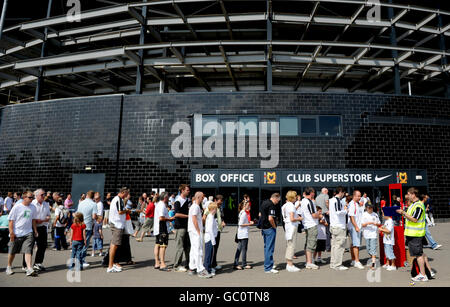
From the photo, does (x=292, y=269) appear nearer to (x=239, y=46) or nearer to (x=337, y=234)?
(x=337, y=234)

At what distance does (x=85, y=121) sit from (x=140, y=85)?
4.06m

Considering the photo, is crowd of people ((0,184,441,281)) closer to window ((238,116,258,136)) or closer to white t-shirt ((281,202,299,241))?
white t-shirt ((281,202,299,241))

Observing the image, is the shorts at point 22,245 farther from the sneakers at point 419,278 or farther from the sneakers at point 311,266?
the sneakers at point 419,278

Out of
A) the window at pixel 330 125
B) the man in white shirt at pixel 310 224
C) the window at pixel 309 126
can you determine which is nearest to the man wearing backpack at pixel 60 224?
the man in white shirt at pixel 310 224

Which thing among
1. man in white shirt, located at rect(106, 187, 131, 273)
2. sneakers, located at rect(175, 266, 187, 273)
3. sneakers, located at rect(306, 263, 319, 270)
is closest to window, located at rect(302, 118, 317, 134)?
sneakers, located at rect(306, 263, 319, 270)

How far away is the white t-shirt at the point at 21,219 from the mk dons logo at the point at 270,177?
12.0m

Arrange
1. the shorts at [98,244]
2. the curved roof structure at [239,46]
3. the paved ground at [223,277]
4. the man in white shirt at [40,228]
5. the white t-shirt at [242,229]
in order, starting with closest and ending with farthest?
the paved ground at [223,277] < the man in white shirt at [40,228] < the white t-shirt at [242,229] < the shorts at [98,244] < the curved roof structure at [239,46]

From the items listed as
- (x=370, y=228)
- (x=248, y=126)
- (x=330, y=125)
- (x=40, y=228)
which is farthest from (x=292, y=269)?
(x=330, y=125)

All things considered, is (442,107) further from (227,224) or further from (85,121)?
(85,121)

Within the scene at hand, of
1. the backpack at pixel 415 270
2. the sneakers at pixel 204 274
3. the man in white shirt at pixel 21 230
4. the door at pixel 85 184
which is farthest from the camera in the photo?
the door at pixel 85 184

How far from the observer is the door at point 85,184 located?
16.8 metres

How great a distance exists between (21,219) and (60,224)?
116 inches

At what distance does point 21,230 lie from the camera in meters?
6.39

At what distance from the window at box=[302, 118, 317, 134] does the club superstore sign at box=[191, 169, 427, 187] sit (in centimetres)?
229
